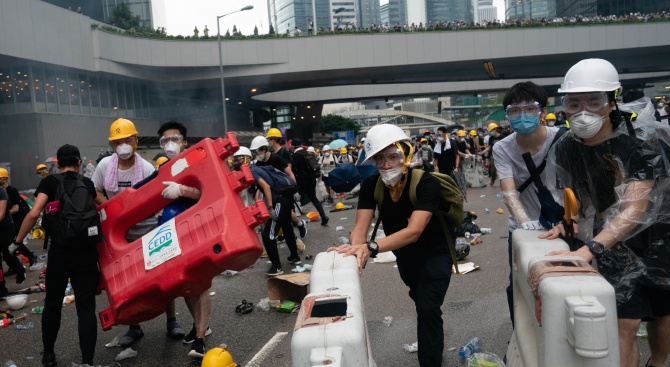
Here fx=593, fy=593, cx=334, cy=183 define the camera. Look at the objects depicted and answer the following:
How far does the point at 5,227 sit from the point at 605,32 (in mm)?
38136

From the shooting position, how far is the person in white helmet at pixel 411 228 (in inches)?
137

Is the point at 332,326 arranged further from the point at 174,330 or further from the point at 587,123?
the point at 174,330

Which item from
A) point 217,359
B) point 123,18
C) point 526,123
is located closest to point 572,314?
point 526,123

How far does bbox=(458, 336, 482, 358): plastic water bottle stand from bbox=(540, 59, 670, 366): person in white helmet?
1.27 m

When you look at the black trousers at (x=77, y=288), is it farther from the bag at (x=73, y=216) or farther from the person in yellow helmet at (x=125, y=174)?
the person in yellow helmet at (x=125, y=174)

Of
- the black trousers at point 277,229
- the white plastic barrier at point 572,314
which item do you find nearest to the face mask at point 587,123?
the white plastic barrier at point 572,314

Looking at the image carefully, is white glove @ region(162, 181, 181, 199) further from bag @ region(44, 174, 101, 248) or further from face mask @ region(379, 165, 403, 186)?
face mask @ region(379, 165, 403, 186)

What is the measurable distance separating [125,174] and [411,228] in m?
2.96

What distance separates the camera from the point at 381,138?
11.5 ft

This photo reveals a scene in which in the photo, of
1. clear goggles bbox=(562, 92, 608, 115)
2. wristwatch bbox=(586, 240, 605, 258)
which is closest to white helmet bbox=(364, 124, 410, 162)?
clear goggles bbox=(562, 92, 608, 115)

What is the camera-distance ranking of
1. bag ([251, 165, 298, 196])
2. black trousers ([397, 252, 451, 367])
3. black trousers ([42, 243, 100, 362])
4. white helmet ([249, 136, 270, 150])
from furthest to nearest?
1. white helmet ([249, 136, 270, 150])
2. bag ([251, 165, 298, 196])
3. black trousers ([42, 243, 100, 362])
4. black trousers ([397, 252, 451, 367])

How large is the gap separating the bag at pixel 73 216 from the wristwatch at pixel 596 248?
11.6 ft

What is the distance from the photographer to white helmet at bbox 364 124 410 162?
11.5 feet

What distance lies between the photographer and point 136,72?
113 feet
